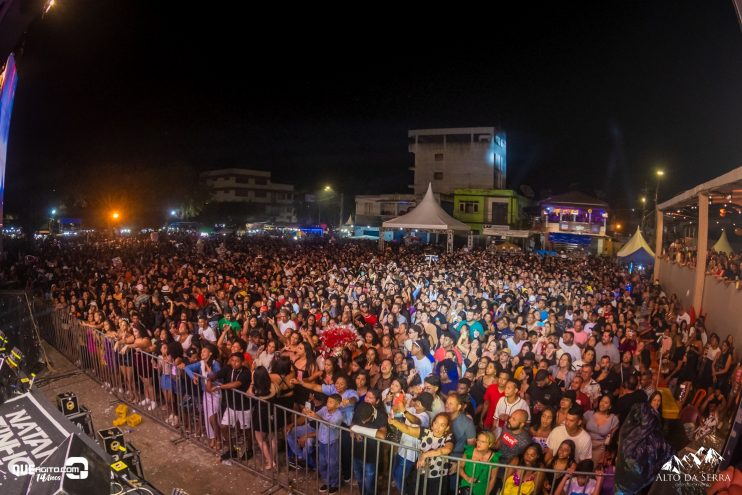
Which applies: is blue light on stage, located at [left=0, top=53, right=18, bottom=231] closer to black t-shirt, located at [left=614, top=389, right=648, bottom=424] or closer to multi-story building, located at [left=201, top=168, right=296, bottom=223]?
black t-shirt, located at [left=614, top=389, right=648, bottom=424]

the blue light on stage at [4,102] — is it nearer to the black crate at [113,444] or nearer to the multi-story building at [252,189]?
the black crate at [113,444]

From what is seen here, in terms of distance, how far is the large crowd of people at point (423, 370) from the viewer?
4055mm

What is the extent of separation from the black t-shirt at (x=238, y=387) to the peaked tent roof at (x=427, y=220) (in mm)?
15379

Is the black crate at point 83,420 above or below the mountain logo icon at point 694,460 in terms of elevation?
below

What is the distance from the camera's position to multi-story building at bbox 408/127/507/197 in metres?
44.1

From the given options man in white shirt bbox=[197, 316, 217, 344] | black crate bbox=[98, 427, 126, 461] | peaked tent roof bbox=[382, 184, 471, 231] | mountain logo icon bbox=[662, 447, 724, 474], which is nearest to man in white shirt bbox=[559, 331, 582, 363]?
mountain logo icon bbox=[662, 447, 724, 474]

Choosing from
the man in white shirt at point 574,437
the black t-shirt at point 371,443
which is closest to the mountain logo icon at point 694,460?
the man in white shirt at point 574,437

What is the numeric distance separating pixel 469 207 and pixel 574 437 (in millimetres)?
35376

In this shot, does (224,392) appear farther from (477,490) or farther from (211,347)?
(477,490)

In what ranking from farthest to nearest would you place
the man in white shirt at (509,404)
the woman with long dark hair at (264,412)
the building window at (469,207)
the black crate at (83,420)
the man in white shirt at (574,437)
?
1. the building window at (469,207)
2. the woman with long dark hair at (264,412)
3. the man in white shirt at (509,404)
4. the black crate at (83,420)
5. the man in white shirt at (574,437)

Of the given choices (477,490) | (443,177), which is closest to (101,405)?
(477,490)

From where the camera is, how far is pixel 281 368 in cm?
541

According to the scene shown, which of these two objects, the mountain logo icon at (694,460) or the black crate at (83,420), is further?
the black crate at (83,420)

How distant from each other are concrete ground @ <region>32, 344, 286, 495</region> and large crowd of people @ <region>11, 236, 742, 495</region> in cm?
24
